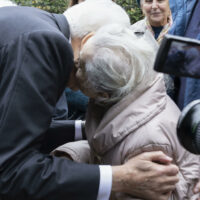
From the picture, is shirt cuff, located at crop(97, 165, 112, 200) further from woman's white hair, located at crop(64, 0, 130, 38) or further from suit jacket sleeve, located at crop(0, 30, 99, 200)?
woman's white hair, located at crop(64, 0, 130, 38)

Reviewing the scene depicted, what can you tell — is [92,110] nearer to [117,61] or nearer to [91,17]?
[117,61]

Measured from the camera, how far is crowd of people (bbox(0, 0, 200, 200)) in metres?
1.42

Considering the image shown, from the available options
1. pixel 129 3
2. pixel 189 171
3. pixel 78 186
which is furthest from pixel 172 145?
pixel 129 3

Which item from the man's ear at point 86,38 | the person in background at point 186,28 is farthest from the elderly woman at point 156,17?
the man's ear at point 86,38

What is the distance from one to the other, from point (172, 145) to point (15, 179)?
71 centimetres

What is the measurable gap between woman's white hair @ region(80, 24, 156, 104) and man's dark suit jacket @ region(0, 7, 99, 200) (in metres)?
0.15

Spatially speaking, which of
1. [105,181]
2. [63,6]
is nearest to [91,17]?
[105,181]

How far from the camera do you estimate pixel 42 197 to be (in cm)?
146

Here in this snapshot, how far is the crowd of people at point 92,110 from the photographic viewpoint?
1.42m

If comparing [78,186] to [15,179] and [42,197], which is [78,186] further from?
[15,179]

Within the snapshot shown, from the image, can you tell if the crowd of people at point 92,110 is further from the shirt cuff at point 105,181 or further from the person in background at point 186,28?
the person in background at point 186,28

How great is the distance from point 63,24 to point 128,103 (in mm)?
516

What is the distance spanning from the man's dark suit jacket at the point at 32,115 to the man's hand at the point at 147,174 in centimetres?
12

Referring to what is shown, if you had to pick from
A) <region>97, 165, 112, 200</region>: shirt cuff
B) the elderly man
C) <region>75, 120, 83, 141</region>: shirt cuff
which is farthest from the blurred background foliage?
<region>97, 165, 112, 200</region>: shirt cuff
